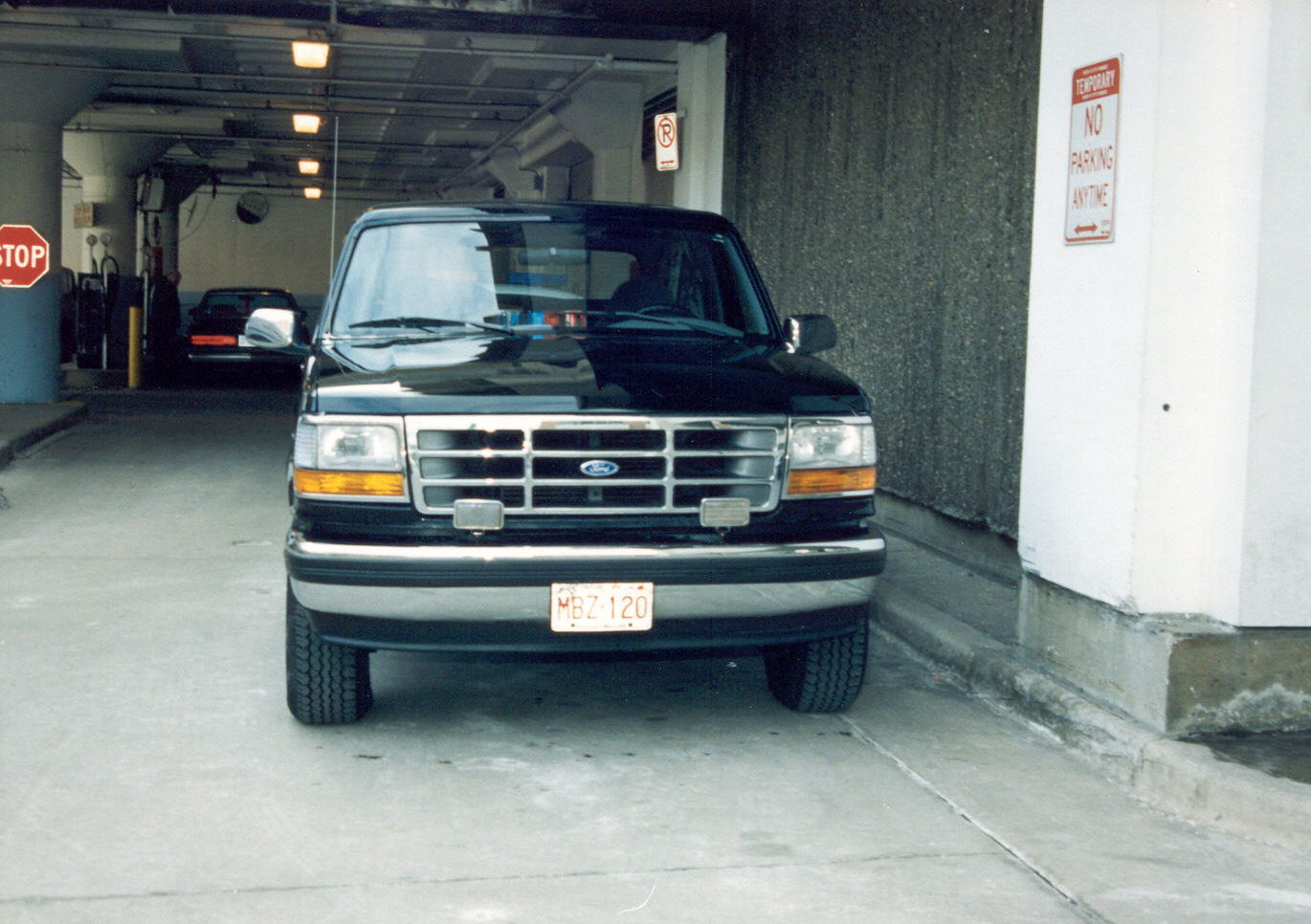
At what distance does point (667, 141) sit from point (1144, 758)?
34.9ft

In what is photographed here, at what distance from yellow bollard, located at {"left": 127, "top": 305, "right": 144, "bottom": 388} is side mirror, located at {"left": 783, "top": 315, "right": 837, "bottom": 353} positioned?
18.7 meters

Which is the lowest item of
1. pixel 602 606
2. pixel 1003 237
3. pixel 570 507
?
pixel 602 606

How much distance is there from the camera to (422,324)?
5461 millimetres

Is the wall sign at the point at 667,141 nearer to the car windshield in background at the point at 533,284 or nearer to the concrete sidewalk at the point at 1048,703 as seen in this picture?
the concrete sidewalk at the point at 1048,703

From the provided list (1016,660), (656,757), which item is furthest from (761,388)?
(1016,660)

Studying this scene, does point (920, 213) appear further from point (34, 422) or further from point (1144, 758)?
point (34, 422)

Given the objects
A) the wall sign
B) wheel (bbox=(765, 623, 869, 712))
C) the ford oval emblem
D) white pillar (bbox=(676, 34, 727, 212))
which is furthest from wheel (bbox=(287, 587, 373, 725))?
the wall sign

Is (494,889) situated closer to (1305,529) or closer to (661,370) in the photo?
(661,370)

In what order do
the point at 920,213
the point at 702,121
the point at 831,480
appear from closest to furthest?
the point at 831,480 < the point at 920,213 < the point at 702,121

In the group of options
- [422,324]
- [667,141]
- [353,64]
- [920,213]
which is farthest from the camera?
[353,64]

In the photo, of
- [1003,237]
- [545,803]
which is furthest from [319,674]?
[1003,237]

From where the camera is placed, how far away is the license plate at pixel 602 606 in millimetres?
4555

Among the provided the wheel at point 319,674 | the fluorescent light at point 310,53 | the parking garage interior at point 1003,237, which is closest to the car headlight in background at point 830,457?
the parking garage interior at point 1003,237

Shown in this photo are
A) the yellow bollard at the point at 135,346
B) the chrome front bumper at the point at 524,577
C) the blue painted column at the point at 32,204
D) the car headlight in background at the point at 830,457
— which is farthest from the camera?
the yellow bollard at the point at 135,346
